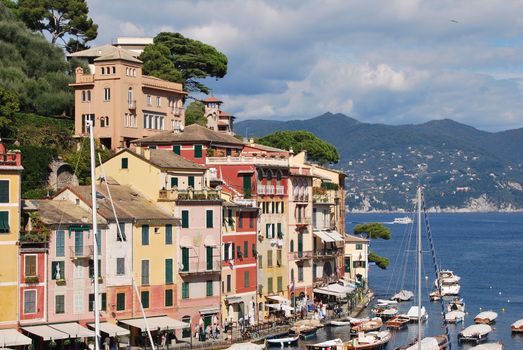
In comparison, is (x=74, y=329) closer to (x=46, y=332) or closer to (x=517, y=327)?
(x=46, y=332)

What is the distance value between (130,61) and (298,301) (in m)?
27.5

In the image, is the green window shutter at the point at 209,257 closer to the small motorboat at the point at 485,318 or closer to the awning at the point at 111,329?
the awning at the point at 111,329

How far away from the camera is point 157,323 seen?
68.8 m

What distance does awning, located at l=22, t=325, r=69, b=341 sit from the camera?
201 feet

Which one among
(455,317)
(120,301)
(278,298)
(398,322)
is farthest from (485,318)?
(120,301)

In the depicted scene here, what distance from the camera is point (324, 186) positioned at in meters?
104

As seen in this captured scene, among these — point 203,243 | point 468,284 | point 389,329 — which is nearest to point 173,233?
point 203,243

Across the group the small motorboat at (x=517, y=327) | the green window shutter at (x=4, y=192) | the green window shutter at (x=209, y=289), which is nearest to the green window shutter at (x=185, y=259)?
the green window shutter at (x=209, y=289)

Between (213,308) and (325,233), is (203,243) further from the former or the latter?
(325,233)

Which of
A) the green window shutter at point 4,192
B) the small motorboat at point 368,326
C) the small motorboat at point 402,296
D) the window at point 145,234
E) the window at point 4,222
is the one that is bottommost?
the small motorboat at point 368,326

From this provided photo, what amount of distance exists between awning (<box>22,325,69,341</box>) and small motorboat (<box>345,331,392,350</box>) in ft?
74.4

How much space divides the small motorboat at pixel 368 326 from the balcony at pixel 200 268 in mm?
14278

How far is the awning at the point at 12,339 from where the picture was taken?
196 feet

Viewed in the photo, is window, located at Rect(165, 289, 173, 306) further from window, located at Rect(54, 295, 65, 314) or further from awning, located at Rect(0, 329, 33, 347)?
awning, located at Rect(0, 329, 33, 347)
